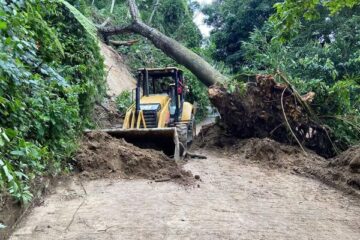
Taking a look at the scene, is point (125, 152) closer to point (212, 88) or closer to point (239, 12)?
point (212, 88)

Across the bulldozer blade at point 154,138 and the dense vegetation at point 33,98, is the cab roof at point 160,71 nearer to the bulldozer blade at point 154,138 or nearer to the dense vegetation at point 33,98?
the bulldozer blade at point 154,138

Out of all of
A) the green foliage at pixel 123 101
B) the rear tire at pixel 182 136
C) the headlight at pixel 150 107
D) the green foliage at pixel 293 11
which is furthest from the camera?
the green foliage at pixel 123 101

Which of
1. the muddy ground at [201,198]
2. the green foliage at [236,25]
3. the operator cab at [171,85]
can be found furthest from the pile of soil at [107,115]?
the green foliage at [236,25]

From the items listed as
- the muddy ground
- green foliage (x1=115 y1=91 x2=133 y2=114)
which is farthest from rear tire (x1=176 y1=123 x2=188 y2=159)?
green foliage (x1=115 y1=91 x2=133 y2=114)

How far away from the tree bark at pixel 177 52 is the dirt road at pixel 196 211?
6.46 m

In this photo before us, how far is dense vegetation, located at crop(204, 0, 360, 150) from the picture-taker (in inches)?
237

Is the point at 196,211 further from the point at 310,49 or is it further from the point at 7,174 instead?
the point at 310,49

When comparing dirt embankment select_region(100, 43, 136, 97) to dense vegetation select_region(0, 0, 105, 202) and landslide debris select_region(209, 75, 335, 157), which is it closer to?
landslide debris select_region(209, 75, 335, 157)

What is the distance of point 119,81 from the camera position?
16500mm

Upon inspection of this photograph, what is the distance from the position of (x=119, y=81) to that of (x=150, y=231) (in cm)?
1251

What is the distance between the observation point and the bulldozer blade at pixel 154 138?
8.54 meters

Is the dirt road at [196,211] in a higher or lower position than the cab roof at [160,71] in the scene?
lower

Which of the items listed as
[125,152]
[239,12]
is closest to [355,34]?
[239,12]

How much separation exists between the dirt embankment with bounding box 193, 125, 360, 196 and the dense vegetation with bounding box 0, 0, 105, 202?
3.39 m
